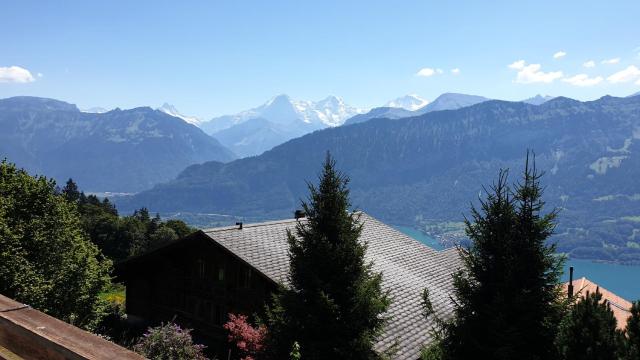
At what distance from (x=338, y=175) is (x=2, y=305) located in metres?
11.1

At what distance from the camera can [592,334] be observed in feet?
27.8

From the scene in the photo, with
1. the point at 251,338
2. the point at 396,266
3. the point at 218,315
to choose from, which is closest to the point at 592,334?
the point at 251,338

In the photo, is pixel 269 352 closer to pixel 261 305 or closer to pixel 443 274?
Result: pixel 261 305

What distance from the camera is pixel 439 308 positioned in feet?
69.8

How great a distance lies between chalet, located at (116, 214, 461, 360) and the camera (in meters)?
20.6

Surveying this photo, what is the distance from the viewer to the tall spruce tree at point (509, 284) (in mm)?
10680

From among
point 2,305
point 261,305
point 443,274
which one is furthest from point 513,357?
point 443,274

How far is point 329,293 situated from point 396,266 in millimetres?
12413

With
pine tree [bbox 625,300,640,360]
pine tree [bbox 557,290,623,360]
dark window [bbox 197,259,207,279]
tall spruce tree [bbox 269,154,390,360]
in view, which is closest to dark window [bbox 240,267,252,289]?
dark window [bbox 197,259,207,279]

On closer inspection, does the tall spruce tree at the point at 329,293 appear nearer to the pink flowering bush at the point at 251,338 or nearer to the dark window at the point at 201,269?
the pink flowering bush at the point at 251,338

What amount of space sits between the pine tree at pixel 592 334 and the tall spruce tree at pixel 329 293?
5061mm

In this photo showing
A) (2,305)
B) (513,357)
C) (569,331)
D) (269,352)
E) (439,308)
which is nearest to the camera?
(2,305)

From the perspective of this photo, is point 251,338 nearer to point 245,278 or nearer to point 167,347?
point 167,347

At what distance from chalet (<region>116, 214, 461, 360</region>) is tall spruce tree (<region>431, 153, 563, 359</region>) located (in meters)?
6.68
